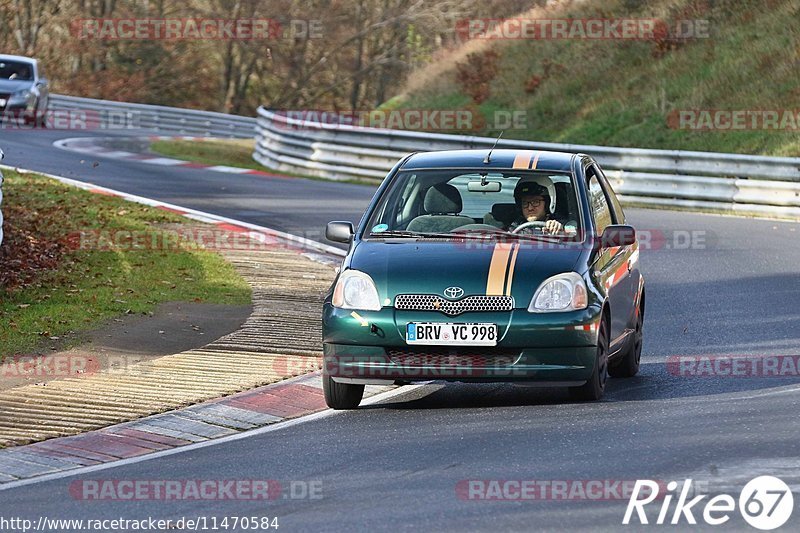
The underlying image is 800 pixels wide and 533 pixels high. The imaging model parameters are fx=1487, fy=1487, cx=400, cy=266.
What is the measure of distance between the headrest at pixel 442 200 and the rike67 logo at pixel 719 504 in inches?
145

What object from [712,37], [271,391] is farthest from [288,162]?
[271,391]

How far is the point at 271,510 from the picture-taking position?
690 centimetres

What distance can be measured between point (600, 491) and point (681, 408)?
2.35 metres

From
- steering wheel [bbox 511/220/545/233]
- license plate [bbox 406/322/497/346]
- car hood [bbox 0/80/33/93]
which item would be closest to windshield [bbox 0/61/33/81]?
car hood [bbox 0/80/33/93]

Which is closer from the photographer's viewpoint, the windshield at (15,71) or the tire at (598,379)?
the tire at (598,379)

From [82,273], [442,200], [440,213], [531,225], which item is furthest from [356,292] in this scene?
[82,273]

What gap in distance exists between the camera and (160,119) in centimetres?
4272

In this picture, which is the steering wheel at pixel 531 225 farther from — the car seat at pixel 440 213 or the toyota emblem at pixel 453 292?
the toyota emblem at pixel 453 292

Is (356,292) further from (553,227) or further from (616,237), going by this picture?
(616,237)

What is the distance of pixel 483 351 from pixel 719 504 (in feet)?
8.53

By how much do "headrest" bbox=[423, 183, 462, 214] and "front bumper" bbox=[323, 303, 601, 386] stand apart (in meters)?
1.42

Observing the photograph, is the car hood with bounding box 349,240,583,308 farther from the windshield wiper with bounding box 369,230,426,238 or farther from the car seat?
the car seat

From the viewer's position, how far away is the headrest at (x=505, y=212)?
1018cm

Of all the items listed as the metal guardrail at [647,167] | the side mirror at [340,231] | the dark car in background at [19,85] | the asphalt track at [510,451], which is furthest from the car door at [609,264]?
the dark car in background at [19,85]
